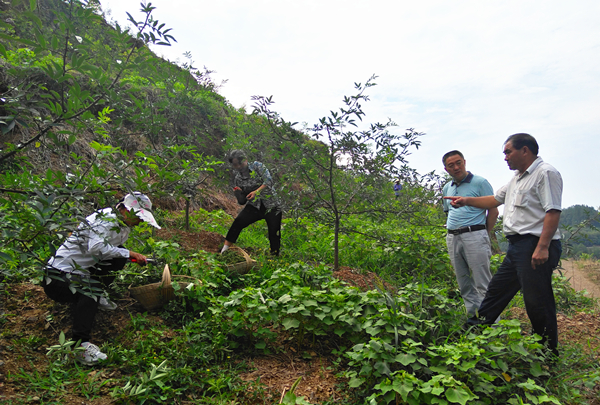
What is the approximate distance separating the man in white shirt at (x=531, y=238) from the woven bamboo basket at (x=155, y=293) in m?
2.95

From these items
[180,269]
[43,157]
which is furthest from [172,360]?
[43,157]

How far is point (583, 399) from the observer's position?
267cm

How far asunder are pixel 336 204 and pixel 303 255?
1.14 m

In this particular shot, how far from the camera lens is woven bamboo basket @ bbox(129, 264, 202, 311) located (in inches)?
139

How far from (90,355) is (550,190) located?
395 centimetres

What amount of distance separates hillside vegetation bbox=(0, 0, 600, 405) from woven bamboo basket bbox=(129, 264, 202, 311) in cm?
8

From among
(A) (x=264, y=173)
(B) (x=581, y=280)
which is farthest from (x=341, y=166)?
(B) (x=581, y=280)

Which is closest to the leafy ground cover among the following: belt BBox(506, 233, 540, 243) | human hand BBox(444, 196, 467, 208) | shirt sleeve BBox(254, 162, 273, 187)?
belt BBox(506, 233, 540, 243)

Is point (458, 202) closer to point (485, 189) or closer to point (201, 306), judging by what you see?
point (485, 189)

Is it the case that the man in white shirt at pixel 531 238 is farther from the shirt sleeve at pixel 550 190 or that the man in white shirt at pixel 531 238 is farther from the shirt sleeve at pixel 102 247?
the shirt sleeve at pixel 102 247

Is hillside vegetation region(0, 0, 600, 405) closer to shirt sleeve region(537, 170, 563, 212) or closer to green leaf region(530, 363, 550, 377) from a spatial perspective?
green leaf region(530, 363, 550, 377)

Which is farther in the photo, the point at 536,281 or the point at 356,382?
the point at 536,281

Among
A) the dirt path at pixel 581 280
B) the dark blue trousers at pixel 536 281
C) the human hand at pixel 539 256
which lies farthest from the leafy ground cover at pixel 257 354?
the dirt path at pixel 581 280

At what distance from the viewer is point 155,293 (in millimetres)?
3584
